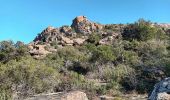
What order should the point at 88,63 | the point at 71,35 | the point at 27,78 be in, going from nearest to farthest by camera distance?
the point at 27,78, the point at 88,63, the point at 71,35

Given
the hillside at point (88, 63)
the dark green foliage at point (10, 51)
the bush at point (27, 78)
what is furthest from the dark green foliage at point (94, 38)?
the bush at point (27, 78)

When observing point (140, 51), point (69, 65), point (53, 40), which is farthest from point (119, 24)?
point (69, 65)

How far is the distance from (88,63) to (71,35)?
2338 cm

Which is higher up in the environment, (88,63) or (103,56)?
(103,56)

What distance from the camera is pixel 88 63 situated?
1575 inches

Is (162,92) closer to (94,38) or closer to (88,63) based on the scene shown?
(88,63)

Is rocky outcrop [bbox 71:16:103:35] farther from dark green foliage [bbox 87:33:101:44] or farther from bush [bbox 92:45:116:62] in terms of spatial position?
bush [bbox 92:45:116:62]

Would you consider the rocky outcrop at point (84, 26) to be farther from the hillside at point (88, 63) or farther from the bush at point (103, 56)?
the bush at point (103, 56)

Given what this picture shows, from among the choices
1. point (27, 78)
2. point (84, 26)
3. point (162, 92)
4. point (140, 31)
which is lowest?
point (162, 92)

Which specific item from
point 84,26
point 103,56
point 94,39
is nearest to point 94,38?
point 94,39

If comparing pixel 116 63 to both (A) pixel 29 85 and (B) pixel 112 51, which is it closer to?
(B) pixel 112 51

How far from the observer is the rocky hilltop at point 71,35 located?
179ft

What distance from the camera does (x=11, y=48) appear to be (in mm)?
50062

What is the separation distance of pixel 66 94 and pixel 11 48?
43.4 m
